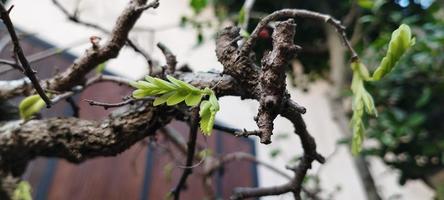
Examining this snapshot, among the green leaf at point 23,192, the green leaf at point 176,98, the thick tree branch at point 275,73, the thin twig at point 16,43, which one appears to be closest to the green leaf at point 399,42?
the thick tree branch at point 275,73

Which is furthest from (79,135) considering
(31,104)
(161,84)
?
(161,84)

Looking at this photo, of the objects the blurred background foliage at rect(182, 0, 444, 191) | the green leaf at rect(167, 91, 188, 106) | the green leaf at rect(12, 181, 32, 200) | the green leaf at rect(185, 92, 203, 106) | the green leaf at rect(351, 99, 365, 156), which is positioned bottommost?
the green leaf at rect(12, 181, 32, 200)

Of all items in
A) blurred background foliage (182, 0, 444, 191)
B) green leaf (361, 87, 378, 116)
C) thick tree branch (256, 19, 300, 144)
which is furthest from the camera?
blurred background foliage (182, 0, 444, 191)

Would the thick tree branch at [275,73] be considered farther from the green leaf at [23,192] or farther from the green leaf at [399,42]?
the green leaf at [23,192]

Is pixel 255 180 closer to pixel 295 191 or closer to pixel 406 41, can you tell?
pixel 295 191

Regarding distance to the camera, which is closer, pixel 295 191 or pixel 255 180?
pixel 295 191

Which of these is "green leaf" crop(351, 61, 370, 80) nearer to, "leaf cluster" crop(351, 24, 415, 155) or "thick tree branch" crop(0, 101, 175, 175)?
"leaf cluster" crop(351, 24, 415, 155)

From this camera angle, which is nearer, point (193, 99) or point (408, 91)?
point (193, 99)

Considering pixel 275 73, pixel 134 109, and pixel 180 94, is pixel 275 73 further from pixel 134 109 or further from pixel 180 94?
pixel 134 109

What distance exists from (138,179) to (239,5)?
86 centimetres

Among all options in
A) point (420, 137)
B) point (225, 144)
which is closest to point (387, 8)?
point (420, 137)

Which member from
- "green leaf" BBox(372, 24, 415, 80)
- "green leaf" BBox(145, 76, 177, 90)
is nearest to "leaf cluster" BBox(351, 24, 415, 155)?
"green leaf" BBox(372, 24, 415, 80)

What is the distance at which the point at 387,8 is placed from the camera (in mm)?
1233

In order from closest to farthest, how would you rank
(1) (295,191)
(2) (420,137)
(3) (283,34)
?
(3) (283,34)
(1) (295,191)
(2) (420,137)
